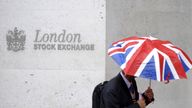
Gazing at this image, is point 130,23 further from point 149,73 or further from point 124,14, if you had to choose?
point 149,73

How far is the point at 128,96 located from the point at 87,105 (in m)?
3.51

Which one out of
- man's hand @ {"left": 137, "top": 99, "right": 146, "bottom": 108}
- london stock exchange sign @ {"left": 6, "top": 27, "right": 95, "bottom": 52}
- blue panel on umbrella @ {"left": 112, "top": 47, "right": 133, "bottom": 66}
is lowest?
man's hand @ {"left": 137, "top": 99, "right": 146, "bottom": 108}

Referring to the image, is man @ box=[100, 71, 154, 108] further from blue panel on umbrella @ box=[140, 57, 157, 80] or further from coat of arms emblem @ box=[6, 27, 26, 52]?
coat of arms emblem @ box=[6, 27, 26, 52]

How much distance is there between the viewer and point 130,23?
22.6 ft

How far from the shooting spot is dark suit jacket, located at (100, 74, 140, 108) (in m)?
3.44

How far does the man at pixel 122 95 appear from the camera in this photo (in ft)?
11.3

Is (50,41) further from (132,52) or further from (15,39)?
(132,52)

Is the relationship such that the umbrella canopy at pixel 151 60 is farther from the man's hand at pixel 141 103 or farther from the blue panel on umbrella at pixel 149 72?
the man's hand at pixel 141 103

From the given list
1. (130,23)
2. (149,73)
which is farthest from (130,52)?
(130,23)

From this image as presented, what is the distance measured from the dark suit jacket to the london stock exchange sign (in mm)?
3429

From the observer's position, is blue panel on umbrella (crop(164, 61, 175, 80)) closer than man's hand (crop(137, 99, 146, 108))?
Yes

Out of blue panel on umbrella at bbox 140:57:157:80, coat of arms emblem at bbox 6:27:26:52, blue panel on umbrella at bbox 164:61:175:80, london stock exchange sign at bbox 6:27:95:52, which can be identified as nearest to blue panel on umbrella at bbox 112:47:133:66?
blue panel on umbrella at bbox 140:57:157:80

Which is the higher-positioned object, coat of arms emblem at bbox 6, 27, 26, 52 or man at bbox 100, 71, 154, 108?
coat of arms emblem at bbox 6, 27, 26, 52

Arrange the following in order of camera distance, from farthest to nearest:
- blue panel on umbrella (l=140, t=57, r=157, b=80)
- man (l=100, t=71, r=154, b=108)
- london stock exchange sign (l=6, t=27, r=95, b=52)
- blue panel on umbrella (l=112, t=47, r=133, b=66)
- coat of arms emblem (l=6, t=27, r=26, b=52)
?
coat of arms emblem (l=6, t=27, r=26, b=52)
london stock exchange sign (l=6, t=27, r=95, b=52)
man (l=100, t=71, r=154, b=108)
blue panel on umbrella (l=112, t=47, r=133, b=66)
blue panel on umbrella (l=140, t=57, r=157, b=80)
